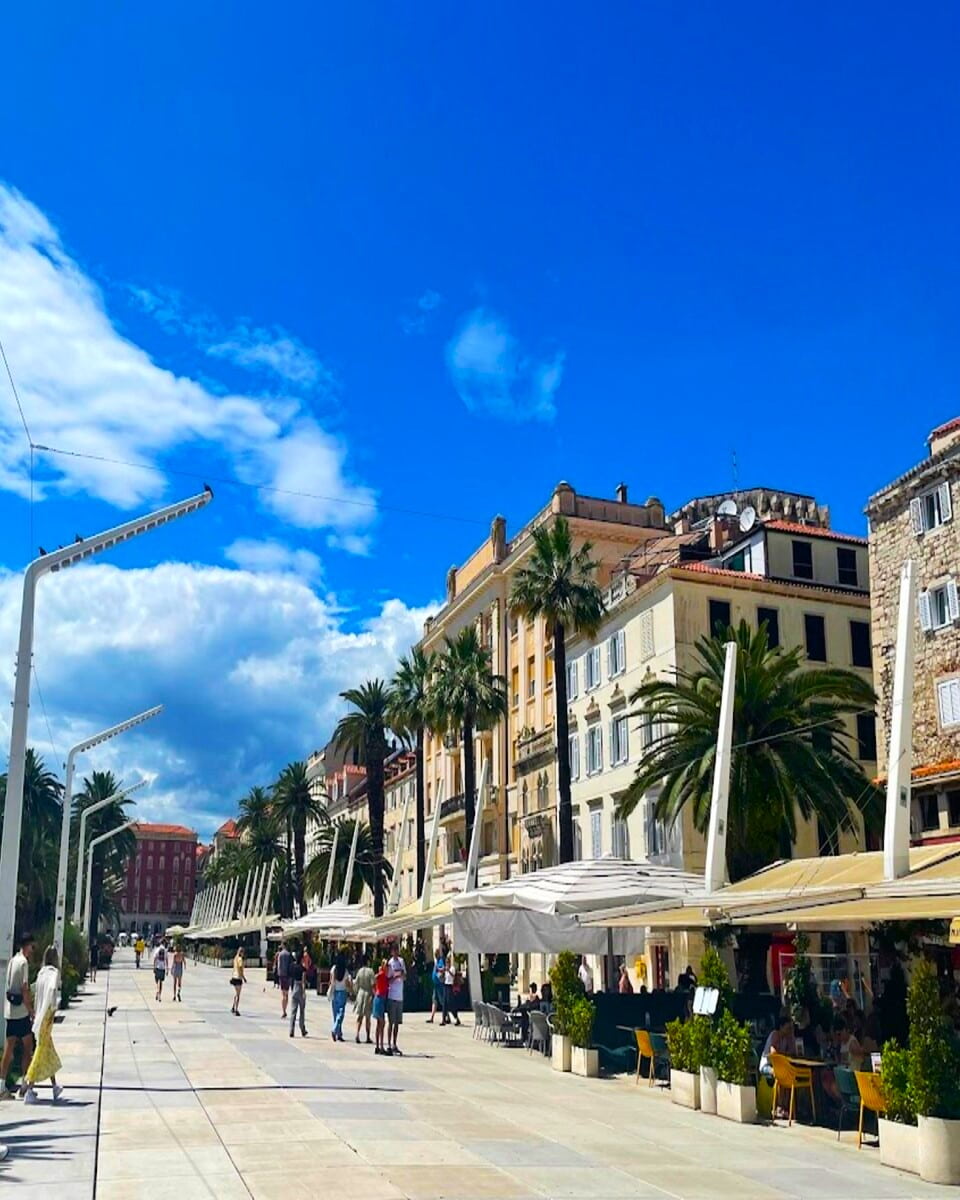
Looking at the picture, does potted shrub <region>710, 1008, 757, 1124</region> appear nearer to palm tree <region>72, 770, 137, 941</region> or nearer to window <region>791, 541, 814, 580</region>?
window <region>791, 541, 814, 580</region>

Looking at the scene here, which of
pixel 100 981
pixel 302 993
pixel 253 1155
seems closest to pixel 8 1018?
pixel 253 1155

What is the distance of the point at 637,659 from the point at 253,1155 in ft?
114

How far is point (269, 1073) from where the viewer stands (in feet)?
63.3

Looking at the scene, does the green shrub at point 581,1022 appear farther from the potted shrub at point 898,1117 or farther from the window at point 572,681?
the window at point 572,681

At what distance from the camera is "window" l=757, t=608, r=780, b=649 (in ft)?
147

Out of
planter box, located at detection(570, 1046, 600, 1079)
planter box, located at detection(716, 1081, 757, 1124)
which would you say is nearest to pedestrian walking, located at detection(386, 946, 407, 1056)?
planter box, located at detection(570, 1046, 600, 1079)

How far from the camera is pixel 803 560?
4712cm

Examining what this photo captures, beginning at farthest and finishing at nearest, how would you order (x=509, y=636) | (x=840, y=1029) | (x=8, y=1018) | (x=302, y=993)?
1. (x=509, y=636)
2. (x=302, y=993)
3. (x=840, y=1029)
4. (x=8, y=1018)

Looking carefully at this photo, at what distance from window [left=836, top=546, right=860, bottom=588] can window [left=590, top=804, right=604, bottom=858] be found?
12.8 m

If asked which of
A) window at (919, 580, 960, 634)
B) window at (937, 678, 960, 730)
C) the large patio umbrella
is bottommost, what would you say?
the large patio umbrella

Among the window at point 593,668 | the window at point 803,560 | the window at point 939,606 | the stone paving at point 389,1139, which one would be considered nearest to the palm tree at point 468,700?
the window at point 593,668

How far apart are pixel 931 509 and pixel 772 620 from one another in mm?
12919

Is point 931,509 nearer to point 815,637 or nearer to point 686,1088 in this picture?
point 815,637

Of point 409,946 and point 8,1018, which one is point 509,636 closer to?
point 409,946
